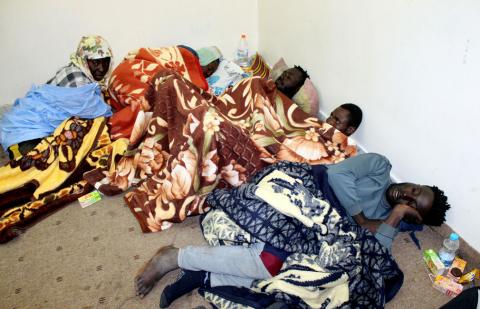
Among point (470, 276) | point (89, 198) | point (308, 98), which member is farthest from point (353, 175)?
point (89, 198)

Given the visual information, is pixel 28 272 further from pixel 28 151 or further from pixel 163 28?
pixel 163 28

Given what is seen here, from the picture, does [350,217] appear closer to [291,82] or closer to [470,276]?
[470,276]

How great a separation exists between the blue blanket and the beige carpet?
1.65 feet

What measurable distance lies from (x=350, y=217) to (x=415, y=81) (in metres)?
0.68

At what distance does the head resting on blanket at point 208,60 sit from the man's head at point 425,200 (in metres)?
1.66

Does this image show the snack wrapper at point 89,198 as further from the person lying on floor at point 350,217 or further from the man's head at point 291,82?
the man's head at point 291,82

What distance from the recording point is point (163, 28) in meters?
2.74

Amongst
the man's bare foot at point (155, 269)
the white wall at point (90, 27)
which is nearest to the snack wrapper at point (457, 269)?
the man's bare foot at point (155, 269)

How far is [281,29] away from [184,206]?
1.69 metres

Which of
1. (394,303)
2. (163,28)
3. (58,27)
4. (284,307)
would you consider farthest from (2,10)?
(394,303)

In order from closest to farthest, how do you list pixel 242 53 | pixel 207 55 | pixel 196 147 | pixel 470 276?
pixel 470 276 < pixel 196 147 < pixel 207 55 < pixel 242 53

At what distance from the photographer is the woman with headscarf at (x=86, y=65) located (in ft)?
6.83

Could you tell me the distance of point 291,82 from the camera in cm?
225

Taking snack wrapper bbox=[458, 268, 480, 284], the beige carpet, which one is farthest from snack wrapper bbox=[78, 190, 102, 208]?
snack wrapper bbox=[458, 268, 480, 284]
